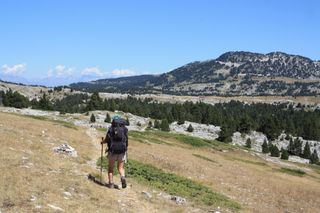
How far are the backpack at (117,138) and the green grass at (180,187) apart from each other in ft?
16.7

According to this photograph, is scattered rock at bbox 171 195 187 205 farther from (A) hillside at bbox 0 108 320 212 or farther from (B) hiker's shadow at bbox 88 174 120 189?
(B) hiker's shadow at bbox 88 174 120 189

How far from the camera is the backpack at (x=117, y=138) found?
22.8 metres

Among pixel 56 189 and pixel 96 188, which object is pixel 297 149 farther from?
pixel 56 189

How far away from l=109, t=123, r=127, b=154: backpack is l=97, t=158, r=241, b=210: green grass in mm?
5082

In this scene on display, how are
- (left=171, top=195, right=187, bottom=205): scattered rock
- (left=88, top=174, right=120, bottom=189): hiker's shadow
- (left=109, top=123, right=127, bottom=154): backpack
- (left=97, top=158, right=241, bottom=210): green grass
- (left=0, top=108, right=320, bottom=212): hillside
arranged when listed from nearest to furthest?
(left=0, top=108, right=320, bottom=212): hillside
(left=109, top=123, right=127, bottom=154): backpack
(left=88, top=174, right=120, bottom=189): hiker's shadow
(left=171, top=195, right=187, bottom=205): scattered rock
(left=97, top=158, right=241, bottom=210): green grass

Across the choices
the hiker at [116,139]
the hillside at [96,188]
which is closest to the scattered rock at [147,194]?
the hillside at [96,188]

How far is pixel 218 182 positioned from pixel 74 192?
17.8 meters

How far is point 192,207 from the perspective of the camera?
24.1 m

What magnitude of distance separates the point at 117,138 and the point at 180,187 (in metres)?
7.51

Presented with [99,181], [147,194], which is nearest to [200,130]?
[147,194]

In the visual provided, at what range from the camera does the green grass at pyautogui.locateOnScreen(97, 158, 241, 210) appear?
2694 cm

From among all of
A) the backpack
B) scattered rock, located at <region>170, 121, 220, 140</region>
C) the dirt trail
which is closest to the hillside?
the dirt trail

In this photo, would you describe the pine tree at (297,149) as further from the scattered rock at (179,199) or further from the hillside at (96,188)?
the scattered rock at (179,199)

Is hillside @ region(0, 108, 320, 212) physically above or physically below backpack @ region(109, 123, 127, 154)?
below
